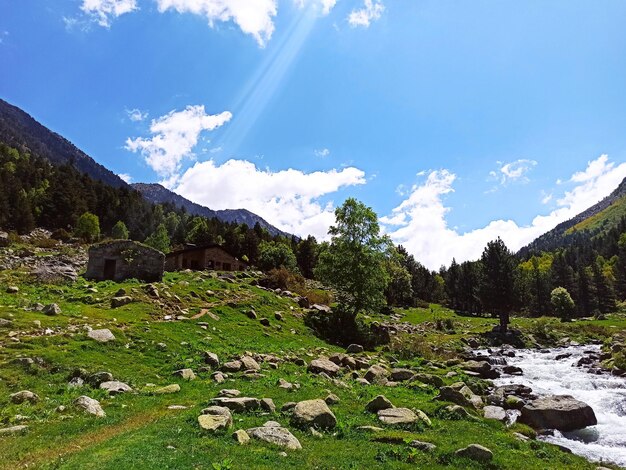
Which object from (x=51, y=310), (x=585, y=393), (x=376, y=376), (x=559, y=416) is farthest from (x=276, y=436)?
(x=585, y=393)

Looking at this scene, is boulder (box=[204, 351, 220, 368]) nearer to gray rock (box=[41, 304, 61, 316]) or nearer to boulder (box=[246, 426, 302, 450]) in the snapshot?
gray rock (box=[41, 304, 61, 316])

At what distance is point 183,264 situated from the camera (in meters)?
76.0

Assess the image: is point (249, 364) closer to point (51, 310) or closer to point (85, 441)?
point (85, 441)

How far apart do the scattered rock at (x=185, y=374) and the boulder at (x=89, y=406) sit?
18.4 ft

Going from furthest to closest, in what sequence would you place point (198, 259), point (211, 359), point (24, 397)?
point (198, 259), point (211, 359), point (24, 397)

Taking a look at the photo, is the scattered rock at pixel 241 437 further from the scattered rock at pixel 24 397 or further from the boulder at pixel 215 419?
the scattered rock at pixel 24 397

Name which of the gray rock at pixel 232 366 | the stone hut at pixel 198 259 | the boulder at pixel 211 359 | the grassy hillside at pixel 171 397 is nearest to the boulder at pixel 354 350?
the grassy hillside at pixel 171 397

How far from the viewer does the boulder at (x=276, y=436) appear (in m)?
12.0

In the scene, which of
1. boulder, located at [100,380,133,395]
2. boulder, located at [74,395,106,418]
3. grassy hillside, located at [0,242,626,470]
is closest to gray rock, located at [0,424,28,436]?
grassy hillside, located at [0,242,626,470]

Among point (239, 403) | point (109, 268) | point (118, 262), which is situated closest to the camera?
point (239, 403)

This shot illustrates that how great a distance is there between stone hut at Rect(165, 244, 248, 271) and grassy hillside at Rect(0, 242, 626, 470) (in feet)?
126

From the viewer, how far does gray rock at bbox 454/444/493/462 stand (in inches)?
493

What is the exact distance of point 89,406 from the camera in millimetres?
14375

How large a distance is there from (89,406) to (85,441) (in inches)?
117
